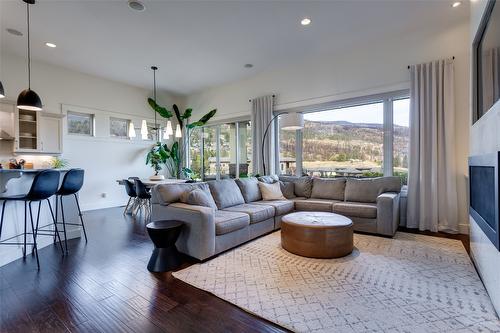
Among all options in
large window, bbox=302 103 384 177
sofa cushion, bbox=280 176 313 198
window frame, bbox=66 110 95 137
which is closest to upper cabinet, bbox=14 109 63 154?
window frame, bbox=66 110 95 137

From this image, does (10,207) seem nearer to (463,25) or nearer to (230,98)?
(230,98)

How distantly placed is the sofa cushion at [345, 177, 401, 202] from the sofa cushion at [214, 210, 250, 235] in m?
2.07

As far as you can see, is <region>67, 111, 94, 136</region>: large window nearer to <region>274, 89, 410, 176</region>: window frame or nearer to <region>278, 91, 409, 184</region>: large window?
<region>278, 91, 409, 184</region>: large window

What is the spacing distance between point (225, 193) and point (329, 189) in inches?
80.3

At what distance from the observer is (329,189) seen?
15.1 ft

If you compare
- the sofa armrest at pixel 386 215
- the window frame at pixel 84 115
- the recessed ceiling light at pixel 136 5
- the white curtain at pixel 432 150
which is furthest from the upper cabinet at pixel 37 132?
the white curtain at pixel 432 150

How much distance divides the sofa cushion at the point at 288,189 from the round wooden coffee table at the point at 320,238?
180 cm

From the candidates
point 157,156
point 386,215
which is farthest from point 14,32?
point 386,215

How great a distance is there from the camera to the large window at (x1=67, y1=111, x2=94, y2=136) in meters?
5.97

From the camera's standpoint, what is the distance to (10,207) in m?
2.87

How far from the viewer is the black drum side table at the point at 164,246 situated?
8.63 feet

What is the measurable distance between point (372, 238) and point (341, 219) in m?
0.85

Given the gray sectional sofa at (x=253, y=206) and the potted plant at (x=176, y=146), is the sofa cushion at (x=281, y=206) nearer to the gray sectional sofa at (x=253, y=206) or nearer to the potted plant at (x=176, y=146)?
the gray sectional sofa at (x=253, y=206)

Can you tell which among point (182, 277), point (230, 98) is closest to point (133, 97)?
point (230, 98)
